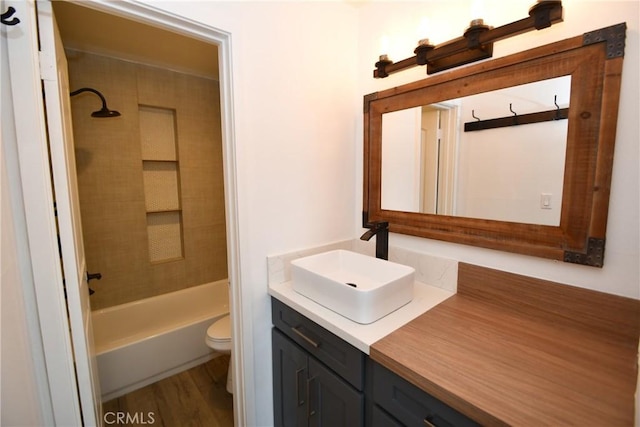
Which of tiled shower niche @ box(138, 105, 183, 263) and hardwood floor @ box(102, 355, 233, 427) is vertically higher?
tiled shower niche @ box(138, 105, 183, 263)

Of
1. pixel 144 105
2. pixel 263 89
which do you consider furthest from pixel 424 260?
pixel 144 105

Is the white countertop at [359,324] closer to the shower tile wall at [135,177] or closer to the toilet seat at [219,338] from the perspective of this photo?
the toilet seat at [219,338]

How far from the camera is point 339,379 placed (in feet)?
3.45

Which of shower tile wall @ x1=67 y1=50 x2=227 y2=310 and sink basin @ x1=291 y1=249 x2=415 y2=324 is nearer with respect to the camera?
sink basin @ x1=291 y1=249 x2=415 y2=324

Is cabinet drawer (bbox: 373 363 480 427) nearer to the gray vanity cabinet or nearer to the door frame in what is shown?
the gray vanity cabinet

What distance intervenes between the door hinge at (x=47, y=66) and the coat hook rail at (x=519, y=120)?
1.56 metres

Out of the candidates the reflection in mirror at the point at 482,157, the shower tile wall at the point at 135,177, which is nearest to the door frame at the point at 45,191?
the reflection in mirror at the point at 482,157

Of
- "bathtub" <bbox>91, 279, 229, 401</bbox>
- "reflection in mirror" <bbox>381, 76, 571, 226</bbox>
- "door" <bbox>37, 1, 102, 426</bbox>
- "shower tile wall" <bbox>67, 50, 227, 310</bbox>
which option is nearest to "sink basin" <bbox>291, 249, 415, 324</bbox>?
"reflection in mirror" <bbox>381, 76, 571, 226</bbox>

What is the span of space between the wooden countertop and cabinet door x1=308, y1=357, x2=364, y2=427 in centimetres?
23

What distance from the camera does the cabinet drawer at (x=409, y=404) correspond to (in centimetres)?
75

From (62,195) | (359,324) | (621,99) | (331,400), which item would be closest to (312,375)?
(331,400)

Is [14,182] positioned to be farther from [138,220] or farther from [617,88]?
[617,88]

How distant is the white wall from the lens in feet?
2.83

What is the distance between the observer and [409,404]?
33.0 inches
